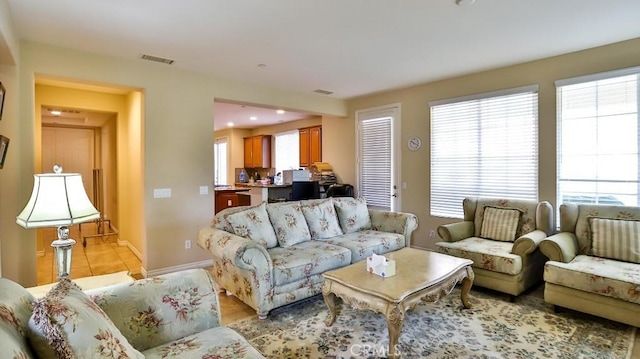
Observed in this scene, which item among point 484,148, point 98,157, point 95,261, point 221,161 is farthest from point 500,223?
point 221,161

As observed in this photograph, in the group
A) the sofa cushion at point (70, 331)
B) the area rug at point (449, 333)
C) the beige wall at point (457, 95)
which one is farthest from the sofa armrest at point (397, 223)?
the sofa cushion at point (70, 331)

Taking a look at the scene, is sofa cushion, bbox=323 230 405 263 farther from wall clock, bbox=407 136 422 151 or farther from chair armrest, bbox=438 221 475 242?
wall clock, bbox=407 136 422 151

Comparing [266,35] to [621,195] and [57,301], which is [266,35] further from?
[621,195]

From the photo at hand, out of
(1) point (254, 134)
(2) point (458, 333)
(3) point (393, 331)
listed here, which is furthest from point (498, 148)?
(1) point (254, 134)

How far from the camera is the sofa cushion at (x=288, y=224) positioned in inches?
141

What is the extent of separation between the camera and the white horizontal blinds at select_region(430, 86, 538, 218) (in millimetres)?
4238

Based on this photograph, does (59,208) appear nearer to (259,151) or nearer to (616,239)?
(616,239)

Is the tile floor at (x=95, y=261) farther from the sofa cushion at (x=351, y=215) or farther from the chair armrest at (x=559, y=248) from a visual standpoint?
the chair armrest at (x=559, y=248)

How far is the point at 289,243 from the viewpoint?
3.57 meters

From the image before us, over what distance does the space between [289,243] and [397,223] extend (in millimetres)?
1552

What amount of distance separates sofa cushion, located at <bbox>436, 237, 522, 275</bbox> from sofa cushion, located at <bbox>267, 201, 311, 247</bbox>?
1.60 m

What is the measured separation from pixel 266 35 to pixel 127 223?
4207mm

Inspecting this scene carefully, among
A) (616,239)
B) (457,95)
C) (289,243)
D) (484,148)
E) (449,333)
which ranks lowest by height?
(449,333)

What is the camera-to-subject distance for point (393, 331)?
2234mm
